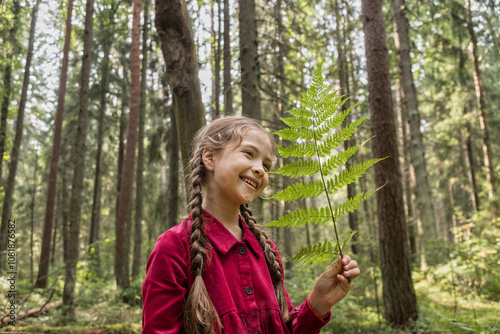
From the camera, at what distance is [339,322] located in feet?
22.4

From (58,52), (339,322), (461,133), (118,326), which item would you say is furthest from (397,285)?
(461,133)

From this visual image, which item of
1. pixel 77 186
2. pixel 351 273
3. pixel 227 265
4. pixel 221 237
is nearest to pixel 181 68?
pixel 221 237

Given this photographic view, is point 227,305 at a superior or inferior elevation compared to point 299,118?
inferior

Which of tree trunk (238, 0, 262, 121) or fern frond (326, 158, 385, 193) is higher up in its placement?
tree trunk (238, 0, 262, 121)

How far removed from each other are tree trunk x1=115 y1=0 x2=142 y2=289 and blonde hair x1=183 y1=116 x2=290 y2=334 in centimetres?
950

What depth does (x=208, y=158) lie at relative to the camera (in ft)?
6.59

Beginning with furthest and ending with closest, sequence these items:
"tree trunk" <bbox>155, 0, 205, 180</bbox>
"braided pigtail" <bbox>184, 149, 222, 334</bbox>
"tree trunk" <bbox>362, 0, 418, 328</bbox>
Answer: "tree trunk" <bbox>362, 0, 418, 328</bbox>
"tree trunk" <bbox>155, 0, 205, 180</bbox>
"braided pigtail" <bbox>184, 149, 222, 334</bbox>

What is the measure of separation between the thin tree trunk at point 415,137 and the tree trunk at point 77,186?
11.0 m

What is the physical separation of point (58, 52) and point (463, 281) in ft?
61.1

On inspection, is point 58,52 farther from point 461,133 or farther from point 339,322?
point 461,133

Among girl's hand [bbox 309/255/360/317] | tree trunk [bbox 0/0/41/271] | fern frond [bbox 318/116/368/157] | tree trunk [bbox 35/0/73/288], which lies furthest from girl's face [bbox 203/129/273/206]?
tree trunk [bbox 0/0/41/271]

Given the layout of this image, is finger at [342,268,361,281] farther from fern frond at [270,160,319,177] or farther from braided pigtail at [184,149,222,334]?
braided pigtail at [184,149,222,334]

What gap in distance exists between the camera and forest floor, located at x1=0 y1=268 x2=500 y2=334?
5.98m

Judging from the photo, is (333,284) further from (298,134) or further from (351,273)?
(298,134)
